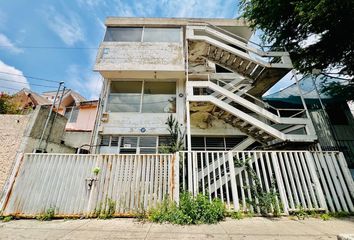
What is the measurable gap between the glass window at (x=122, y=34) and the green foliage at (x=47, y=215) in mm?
9108

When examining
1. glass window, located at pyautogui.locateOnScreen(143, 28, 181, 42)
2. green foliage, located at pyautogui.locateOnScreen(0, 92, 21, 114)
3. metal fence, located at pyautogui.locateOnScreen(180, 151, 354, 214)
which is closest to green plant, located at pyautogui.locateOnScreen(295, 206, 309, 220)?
metal fence, located at pyautogui.locateOnScreen(180, 151, 354, 214)

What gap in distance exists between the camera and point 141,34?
33.7ft

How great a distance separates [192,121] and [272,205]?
491cm

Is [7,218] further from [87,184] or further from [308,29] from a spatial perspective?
[308,29]

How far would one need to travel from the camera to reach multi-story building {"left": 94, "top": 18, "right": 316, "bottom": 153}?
714 cm

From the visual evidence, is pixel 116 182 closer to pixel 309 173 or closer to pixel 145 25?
pixel 309 173

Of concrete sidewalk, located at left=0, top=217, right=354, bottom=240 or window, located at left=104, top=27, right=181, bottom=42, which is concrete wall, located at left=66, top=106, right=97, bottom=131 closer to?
window, located at left=104, top=27, right=181, bottom=42

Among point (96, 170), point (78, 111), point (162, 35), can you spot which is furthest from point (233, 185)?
point (78, 111)

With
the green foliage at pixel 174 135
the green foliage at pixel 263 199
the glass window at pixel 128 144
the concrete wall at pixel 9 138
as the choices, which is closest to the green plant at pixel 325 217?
the green foliage at pixel 263 199

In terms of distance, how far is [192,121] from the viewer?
8.46m

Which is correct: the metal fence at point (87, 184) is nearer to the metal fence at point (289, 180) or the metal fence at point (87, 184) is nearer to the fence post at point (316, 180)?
the metal fence at point (289, 180)

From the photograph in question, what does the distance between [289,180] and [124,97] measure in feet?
27.3

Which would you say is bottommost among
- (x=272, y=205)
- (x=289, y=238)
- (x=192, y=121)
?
(x=289, y=238)

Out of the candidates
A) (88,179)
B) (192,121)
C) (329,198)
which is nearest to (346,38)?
(329,198)
